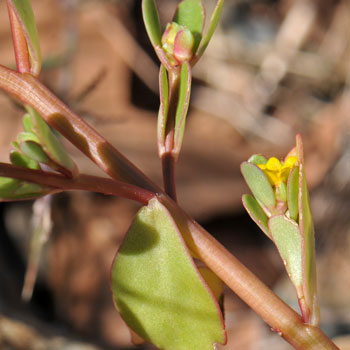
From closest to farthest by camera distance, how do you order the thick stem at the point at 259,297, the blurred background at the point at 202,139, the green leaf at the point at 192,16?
the thick stem at the point at 259,297 → the green leaf at the point at 192,16 → the blurred background at the point at 202,139

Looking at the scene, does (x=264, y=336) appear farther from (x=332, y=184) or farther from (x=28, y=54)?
(x=28, y=54)

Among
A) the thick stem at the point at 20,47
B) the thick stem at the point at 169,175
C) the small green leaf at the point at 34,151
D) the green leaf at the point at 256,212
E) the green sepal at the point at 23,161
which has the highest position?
the thick stem at the point at 20,47

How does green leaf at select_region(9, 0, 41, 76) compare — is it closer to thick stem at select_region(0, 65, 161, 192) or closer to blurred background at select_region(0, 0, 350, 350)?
thick stem at select_region(0, 65, 161, 192)

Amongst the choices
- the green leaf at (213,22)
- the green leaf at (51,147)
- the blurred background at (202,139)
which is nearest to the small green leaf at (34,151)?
the green leaf at (51,147)

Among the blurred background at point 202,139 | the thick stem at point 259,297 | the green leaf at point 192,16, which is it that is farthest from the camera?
the blurred background at point 202,139

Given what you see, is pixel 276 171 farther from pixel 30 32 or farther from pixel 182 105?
pixel 30 32

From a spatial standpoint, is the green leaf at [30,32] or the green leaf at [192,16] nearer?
the green leaf at [30,32]

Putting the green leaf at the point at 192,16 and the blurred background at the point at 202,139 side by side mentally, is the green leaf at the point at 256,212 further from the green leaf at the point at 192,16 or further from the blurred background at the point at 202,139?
the blurred background at the point at 202,139
